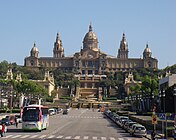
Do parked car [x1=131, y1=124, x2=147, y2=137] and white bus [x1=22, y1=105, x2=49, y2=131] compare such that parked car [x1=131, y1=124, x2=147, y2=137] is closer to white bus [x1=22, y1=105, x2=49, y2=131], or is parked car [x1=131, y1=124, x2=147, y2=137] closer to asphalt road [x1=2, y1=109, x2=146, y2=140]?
asphalt road [x1=2, y1=109, x2=146, y2=140]

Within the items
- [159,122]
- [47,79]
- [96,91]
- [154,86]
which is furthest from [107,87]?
[159,122]

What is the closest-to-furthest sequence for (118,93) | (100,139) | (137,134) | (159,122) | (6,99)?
(100,139), (137,134), (159,122), (6,99), (118,93)

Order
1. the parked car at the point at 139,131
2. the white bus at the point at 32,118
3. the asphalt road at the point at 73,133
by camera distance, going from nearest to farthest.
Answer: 1. the asphalt road at the point at 73,133
2. the parked car at the point at 139,131
3. the white bus at the point at 32,118

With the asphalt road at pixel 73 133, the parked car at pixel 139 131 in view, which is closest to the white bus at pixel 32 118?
the asphalt road at pixel 73 133

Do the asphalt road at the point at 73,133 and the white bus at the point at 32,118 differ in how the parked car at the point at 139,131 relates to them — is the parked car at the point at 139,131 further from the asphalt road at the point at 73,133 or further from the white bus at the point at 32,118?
the white bus at the point at 32,118

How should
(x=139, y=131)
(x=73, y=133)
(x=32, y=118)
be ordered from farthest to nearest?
(x=32, y=118)
(x=73, y=133)
(x=139, y=131)

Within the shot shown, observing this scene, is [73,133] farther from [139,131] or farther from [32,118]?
[139,131]

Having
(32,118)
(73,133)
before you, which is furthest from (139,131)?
(32,118)

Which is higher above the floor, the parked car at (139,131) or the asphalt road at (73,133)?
the parked car at (139,131)

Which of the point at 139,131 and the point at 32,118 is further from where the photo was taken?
the point at 32,118

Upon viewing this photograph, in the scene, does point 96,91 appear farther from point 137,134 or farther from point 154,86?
point 137,134

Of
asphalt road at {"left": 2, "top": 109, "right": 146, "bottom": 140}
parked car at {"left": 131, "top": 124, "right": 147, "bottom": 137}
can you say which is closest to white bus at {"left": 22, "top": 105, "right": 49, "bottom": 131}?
asphalt road at {"left": 2, "top": 109, "right": 146, "bottom": 140}

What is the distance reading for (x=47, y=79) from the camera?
592ft

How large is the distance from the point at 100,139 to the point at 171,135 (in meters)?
5.71
